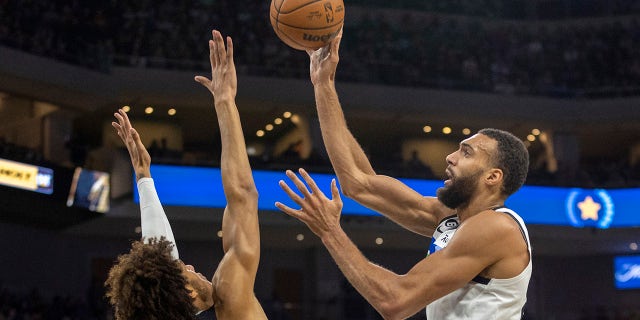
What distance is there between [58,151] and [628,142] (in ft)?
49.4

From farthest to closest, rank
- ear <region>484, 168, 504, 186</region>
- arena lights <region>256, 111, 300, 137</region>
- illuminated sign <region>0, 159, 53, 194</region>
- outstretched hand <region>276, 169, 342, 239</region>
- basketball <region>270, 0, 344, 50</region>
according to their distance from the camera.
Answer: arena lights <region>256, 111, 300, 137</region> → illuminated sign <region>0, 159, 53, 194</region> → basketball <region>270, 0, 344, 50</region> → ear <region>484, 168, 504, 186</region> → outstretched hand <region>276, 169, 342, 239</region>

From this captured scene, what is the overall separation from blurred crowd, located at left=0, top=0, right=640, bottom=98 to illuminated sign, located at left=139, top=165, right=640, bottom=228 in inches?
112

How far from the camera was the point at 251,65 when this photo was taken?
830 inches

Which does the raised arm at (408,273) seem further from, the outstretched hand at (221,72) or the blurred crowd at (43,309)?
the blurred crowd at (43,309)

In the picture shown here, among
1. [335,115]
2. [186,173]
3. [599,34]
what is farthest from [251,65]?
[335,115]

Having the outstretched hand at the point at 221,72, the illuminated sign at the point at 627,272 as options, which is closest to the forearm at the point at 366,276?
the outstretched hand at the point at 221,72

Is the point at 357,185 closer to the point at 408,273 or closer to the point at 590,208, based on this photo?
the point at 408,273

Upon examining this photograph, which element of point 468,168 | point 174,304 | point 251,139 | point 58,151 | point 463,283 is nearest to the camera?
point 174,304

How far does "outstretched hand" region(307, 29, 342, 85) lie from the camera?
4.71m

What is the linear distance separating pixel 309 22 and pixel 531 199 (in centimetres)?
1677

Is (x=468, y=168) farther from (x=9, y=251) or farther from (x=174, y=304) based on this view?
(x=9, y=251)

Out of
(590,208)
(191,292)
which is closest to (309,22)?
(191,292)

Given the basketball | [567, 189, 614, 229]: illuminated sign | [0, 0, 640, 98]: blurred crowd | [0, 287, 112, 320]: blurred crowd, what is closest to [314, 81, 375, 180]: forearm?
the basketball

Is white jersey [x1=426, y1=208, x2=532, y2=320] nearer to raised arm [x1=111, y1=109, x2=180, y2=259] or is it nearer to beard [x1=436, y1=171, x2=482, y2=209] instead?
beard [x1=436, y1=171, x2=482, y2=209]
